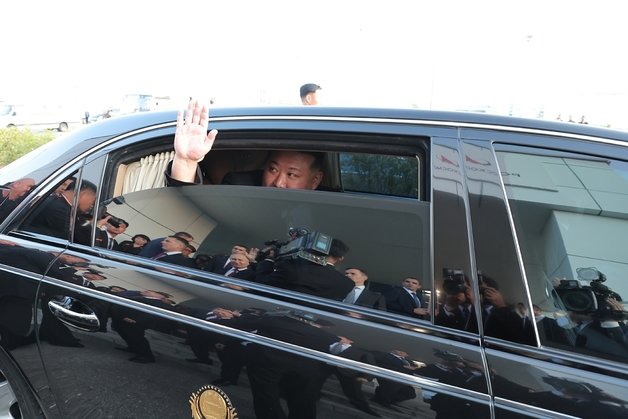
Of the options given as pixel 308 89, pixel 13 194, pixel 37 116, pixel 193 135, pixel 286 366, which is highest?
pixel 37 116

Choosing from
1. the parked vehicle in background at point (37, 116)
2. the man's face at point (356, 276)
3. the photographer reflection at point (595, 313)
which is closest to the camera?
the photographer reflection at point (595, 313)

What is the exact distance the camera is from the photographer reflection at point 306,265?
1301 millimetres

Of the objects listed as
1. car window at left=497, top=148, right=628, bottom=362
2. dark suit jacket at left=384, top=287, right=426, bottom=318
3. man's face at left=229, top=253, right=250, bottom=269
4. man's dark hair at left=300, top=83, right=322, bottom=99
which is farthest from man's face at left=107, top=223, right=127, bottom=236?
man's dark hair at left=300, top=83, right=322, bottom=99

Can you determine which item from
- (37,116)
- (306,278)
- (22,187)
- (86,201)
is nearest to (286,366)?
(306,278)

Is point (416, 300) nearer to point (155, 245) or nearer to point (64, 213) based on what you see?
point (155, 245)

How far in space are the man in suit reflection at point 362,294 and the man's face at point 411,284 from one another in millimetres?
75

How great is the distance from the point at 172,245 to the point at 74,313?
1.28 feet

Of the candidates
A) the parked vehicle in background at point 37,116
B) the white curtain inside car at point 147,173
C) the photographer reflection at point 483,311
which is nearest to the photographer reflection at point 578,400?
the photographer reflection at point 483,311

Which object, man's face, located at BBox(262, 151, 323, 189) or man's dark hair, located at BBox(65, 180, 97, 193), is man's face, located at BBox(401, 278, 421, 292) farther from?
man's dark hair, located at BBox(65, 180, 97, 193)

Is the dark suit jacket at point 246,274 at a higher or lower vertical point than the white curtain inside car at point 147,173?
lower

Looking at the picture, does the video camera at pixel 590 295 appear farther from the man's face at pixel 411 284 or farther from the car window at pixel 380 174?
the car window at pixel 380 174

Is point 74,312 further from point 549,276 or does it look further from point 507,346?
point 549,276

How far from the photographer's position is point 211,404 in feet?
4.17

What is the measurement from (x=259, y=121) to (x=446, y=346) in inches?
37.1
